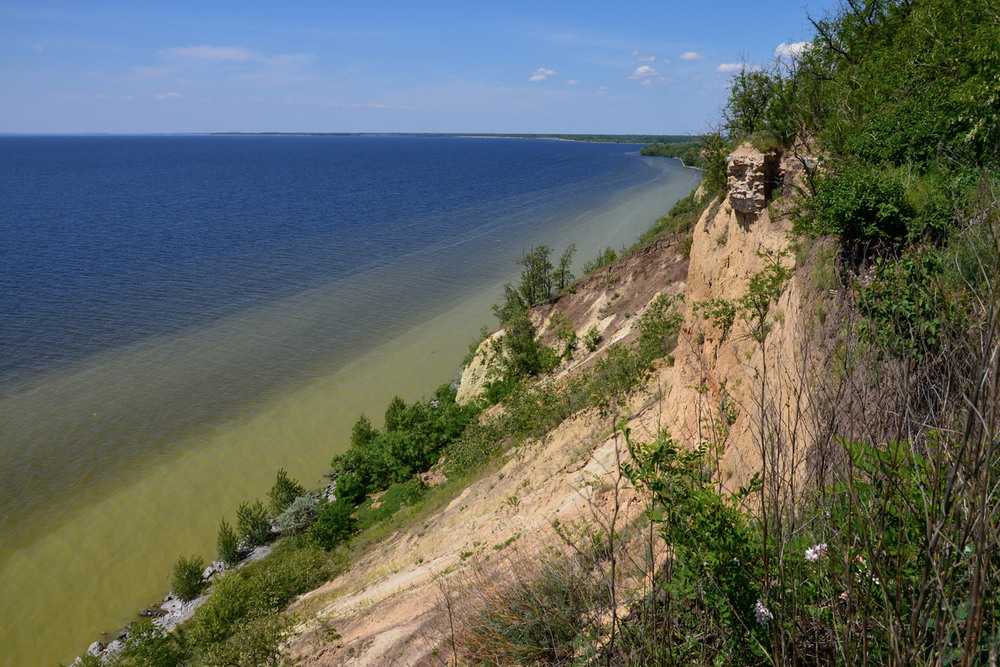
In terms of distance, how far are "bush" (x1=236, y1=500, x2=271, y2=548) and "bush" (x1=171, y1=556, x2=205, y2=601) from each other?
1.72 m

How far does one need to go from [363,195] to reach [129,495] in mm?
73837

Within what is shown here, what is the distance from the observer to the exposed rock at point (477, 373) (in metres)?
23.3

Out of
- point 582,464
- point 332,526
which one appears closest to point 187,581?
point 332,526

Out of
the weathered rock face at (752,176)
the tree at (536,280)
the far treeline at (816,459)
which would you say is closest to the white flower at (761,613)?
the far treeline at (816,459)

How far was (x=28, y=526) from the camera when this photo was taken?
1906 centimetres

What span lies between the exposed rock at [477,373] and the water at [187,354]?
4385mm

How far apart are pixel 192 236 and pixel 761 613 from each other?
63.7 meters

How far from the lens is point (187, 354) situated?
1213 inches

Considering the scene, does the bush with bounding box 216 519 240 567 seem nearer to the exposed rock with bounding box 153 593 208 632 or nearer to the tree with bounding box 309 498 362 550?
the exposed rock with bounding box 153 593 208 632

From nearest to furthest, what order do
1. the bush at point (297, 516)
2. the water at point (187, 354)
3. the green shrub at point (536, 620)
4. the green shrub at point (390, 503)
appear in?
the green shrub at point (536, 620) < the green shrub at point (390, 503) < the bush at point (297, 516) < the water at point (187, 354)

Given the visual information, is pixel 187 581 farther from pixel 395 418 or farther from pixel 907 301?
pixel 907 301

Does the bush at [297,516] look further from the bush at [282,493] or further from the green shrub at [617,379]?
the green shrub at [617,379]

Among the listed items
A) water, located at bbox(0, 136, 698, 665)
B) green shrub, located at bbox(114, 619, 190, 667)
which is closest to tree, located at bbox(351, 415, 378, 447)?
water, located at bbox(0, 136, 698, 665)

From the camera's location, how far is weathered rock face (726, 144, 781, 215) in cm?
1114
